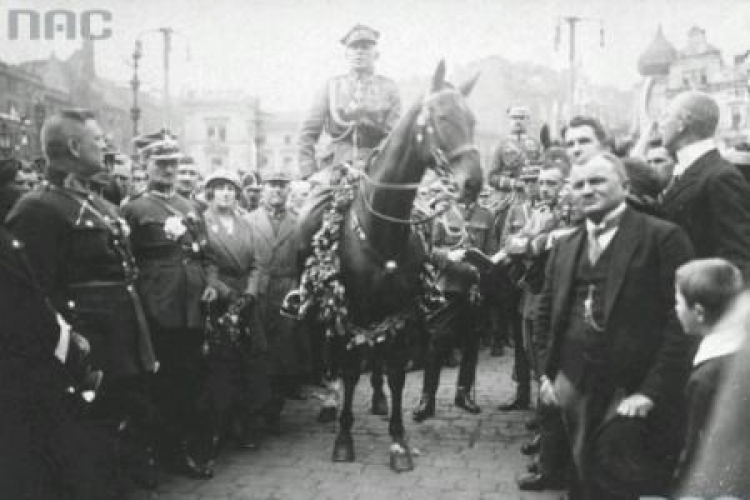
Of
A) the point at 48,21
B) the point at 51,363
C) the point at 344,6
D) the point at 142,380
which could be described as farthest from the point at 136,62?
the point at 51,363

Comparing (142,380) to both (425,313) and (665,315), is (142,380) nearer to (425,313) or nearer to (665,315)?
(425,313)

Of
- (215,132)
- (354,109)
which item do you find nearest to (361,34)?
(354,109)

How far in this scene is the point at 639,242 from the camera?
3.62 meters

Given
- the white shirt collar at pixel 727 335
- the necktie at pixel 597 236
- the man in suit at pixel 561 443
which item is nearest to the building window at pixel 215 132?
the man in suit at pixel 561 443

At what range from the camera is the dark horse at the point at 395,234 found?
16.4 feet

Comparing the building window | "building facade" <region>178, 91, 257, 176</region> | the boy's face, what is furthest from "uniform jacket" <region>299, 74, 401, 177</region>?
the building window

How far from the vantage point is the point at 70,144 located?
442 cm

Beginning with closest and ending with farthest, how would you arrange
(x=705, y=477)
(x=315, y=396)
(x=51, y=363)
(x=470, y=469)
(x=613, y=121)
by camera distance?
(x=705, y=477)
(x=51, y=363)
(x=470, y=469)
(x=315, y=396)
(x=613, y=121)

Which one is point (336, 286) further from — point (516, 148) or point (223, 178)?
point (516, 148)

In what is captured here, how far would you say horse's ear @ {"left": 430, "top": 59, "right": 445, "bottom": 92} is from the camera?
506 centimetres

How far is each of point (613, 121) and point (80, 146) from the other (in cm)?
1314

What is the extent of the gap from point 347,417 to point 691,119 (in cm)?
348

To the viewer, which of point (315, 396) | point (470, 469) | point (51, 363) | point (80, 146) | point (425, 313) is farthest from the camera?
point (315, 396)

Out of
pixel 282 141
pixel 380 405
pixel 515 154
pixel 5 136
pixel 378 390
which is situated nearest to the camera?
pixel 378 390
